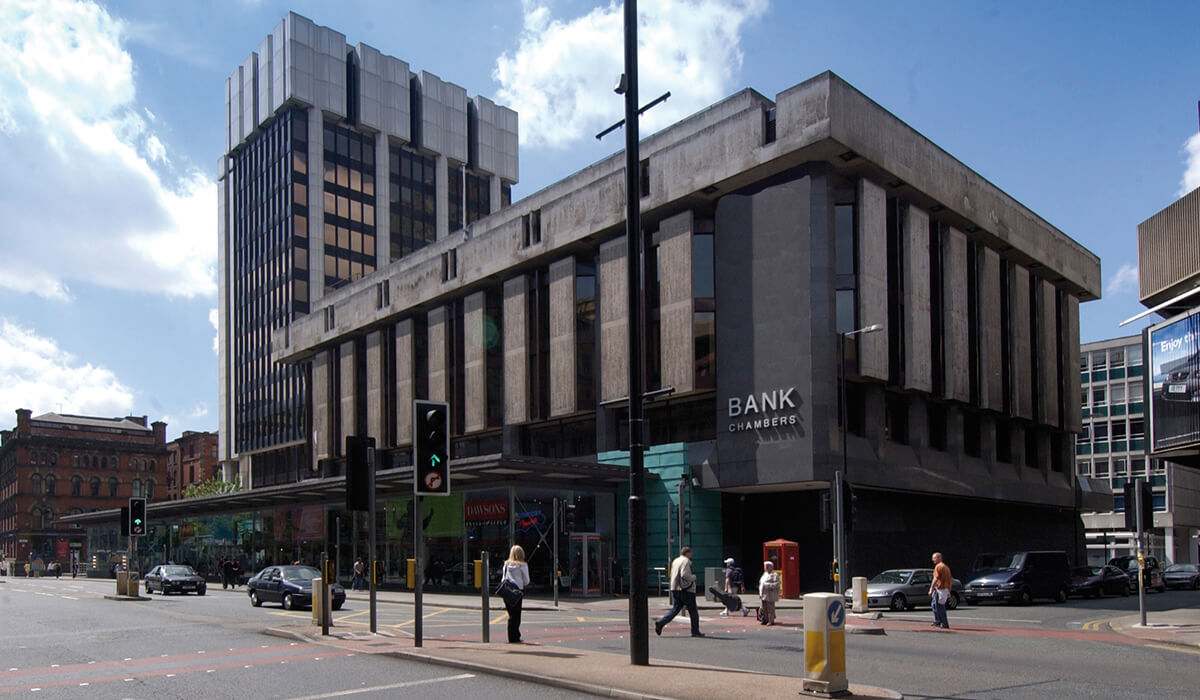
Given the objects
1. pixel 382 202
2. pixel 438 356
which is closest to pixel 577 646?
pixel 438 356

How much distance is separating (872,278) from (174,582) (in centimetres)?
3050

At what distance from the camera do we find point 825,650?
34.6 ft

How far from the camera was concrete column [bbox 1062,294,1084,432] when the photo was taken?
5447 centimetres

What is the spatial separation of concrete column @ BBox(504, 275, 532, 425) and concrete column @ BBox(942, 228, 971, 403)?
18783mm

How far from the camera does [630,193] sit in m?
13.7

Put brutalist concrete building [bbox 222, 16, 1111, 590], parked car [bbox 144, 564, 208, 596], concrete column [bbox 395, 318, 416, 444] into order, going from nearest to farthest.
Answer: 1. brutalist concrete building [bbox 222, 16, 1111, 590]
2. parked car [bbox 144, 564, 208, 596]
3. concrete column [bbox 395, 318, 416, 444]

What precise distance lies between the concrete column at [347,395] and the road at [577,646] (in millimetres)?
32655

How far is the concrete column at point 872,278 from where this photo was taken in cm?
3772

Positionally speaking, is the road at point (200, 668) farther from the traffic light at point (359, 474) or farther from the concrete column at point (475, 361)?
the concrete column at point (475, 361)

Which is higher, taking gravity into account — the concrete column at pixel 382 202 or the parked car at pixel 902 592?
the concrete column at pixel 382 202

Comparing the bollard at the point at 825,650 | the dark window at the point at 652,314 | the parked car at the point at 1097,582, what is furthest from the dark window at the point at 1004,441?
the bollard at the point at 825,650

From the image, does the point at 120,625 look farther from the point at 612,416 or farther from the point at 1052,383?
the point at 1052,383

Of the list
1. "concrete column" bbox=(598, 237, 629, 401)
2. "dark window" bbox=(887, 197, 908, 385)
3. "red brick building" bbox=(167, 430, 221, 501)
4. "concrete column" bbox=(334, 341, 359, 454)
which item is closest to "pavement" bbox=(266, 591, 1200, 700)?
"dark window" bbox=(887, 197, 908, 385)

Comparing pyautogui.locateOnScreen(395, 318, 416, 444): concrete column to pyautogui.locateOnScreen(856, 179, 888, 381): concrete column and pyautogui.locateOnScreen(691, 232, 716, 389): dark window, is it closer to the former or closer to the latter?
pyautogui.locateOnScreen(691, 232, 716, 389): dark window
